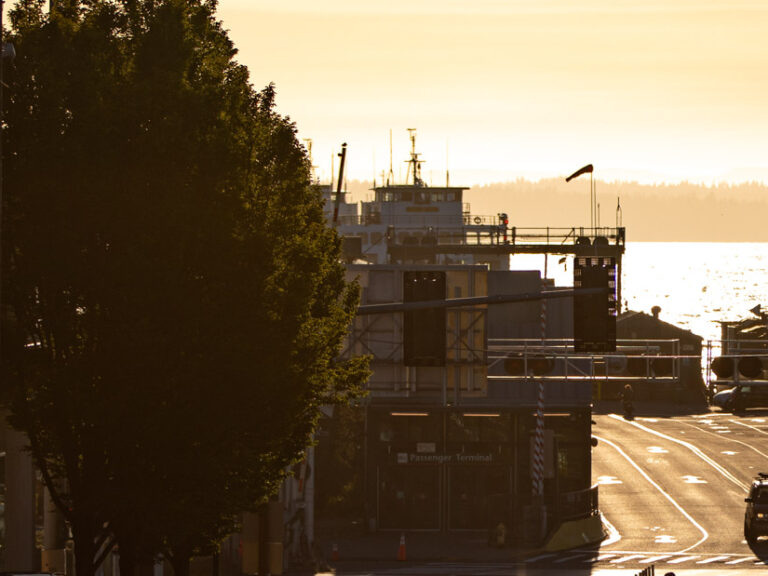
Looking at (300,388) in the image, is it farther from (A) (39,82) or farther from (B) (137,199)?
(A) (39,82)

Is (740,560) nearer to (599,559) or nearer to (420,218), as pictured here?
(599,559)

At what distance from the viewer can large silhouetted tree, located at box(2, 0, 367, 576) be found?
19453 mm

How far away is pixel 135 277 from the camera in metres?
19.4

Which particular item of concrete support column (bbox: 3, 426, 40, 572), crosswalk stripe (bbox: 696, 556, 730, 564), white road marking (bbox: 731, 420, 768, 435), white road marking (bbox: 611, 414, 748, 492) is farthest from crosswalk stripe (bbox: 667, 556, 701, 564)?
white road marking (bbox: 731, 420, 768, 435)

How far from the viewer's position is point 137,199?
19.5 m

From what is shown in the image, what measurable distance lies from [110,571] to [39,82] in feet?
52.0

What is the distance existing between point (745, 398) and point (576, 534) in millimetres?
42000

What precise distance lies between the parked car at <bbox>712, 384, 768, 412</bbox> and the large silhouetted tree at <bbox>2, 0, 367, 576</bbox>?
66865mm

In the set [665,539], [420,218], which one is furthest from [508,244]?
[665,539]

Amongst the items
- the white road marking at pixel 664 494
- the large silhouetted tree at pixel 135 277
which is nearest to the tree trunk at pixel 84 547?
the large silhouetted tree at pixel 135 277

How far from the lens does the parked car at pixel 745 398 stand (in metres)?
84.7

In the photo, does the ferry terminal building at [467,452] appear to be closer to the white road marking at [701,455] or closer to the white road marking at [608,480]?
the white road marking at [608,480]


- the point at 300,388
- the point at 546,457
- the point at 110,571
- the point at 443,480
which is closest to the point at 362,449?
the point at 443,480

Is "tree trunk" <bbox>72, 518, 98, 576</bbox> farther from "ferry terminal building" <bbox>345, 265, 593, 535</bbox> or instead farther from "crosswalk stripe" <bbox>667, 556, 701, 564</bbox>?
"ferry terminal building" <bbox>345, 265, 593, 535</bbox>
